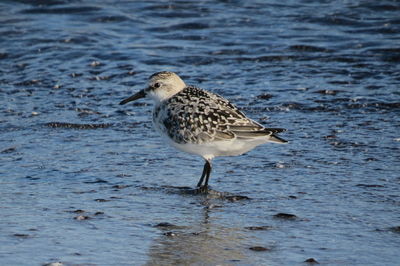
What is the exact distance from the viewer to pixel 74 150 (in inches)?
337

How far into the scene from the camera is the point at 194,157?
27.7 ft

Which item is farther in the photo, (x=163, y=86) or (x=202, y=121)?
(x=163, y=86)

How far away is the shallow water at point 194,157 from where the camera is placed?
5.67m

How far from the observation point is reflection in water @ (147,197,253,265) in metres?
5.26

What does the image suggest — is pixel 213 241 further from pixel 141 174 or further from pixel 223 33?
pixel 223 33

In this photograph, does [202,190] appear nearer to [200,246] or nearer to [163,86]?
[163,86]

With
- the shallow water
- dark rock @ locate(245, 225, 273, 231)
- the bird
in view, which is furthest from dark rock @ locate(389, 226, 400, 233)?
the bird

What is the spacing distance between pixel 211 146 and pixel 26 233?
2.20 m

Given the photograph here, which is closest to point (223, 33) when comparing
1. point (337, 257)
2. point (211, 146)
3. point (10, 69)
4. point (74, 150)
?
point (10, 69)

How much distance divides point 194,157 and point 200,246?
2943mm

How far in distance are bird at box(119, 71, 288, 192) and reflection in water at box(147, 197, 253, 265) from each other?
1177 mm

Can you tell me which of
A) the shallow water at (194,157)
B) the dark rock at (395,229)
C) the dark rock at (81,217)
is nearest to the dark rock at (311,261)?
the shallow water at (194,157)

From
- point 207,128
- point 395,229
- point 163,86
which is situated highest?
point 163,86

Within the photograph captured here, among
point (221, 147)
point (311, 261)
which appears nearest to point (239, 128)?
point (221, 147)
